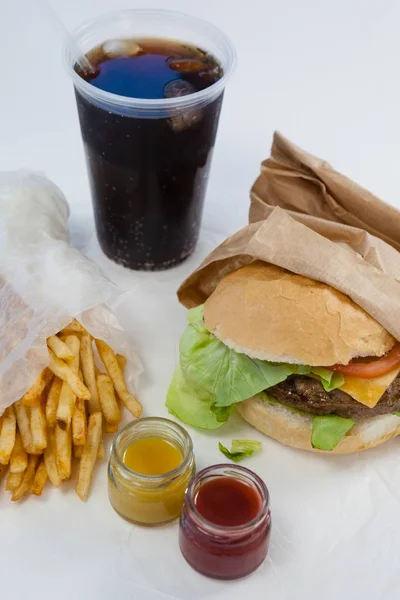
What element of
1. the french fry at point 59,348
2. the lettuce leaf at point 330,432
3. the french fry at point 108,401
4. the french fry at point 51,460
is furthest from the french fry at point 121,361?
the lettuce leaf at point 330,432

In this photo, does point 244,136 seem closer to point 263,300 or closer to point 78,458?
point 263,300

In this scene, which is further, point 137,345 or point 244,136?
point 244,136

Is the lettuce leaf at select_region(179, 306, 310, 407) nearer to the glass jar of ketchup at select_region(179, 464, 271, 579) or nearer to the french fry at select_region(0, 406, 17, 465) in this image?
the glass jar of ketchup at select_region(179, 464, 271, 579)

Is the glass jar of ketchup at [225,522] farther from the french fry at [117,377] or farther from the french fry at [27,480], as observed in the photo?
the french fry at [27,480]

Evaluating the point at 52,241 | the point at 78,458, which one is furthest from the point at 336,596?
the point at 52,241

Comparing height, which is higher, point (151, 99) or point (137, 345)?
point (151, 99)
